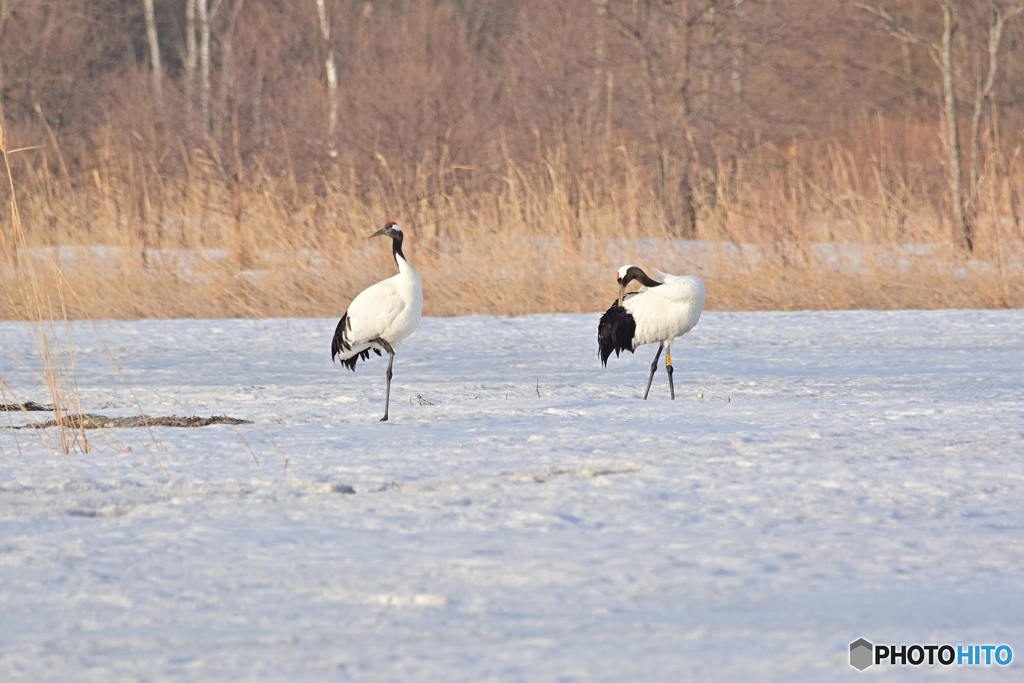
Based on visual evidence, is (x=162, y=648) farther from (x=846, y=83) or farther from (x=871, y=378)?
(x=846, y=83)

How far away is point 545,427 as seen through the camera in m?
4.35

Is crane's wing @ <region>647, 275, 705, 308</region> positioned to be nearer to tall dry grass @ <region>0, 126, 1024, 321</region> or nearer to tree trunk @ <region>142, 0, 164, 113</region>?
tall dry grass @ <region>0, 126, 1024, 321</region>

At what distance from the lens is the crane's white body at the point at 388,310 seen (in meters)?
5.98

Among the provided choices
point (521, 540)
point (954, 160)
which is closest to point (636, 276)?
point (521, 540)

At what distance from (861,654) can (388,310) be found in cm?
421

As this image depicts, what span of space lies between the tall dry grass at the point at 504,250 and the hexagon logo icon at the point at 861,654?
7.27m

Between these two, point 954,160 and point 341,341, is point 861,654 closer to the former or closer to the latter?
point 341,341

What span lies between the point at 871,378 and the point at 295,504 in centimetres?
394

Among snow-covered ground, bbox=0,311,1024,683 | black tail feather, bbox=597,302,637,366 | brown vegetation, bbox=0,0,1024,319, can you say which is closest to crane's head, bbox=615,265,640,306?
black tail feather, bbox=597,302,637,366

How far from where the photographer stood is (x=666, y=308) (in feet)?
19.7

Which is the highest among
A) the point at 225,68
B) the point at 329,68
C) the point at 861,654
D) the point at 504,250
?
the point at 329,68

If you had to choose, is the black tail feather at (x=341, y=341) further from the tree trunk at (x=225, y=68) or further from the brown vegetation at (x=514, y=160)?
the tree trunk at (x=225, y=68)

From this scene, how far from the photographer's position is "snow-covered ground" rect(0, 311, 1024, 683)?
2055mm

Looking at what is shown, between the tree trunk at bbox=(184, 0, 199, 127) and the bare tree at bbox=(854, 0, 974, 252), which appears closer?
the bare tree at bbox=(854, 0, 974, 252)
